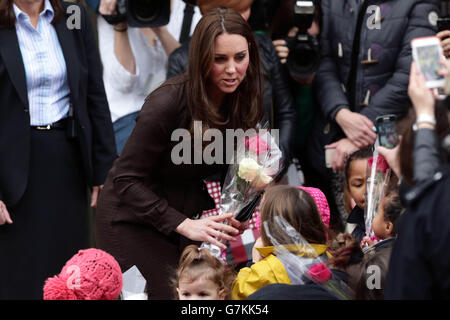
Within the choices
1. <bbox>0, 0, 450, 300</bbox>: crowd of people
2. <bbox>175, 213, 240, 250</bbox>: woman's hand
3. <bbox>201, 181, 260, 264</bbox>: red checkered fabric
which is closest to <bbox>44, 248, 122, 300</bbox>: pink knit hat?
<bbox>0, 0, 450, 300</bbox>: crowd of people

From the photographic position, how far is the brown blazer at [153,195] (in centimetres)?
292

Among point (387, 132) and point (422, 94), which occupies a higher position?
point (422, 94)

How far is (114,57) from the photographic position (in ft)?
13.8

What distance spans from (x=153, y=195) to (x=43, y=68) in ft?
3.20

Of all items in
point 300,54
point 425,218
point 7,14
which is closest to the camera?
point 425,218

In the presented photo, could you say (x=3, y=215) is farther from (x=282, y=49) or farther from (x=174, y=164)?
(x=282, y=49)

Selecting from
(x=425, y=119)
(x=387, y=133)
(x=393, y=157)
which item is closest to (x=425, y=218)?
(x=425, y=119)

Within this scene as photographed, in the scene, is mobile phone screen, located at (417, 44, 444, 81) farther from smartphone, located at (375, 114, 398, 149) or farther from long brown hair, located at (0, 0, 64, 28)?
long brown hair, located at (0, 0, 64, 28)

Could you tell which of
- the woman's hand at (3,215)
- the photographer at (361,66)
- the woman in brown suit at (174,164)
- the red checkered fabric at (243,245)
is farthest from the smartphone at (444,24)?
the woman's hand at (3,215)

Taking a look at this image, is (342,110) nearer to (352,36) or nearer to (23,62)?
(352,36)

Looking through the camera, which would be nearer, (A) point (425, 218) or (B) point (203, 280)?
(A) point (425, 218)

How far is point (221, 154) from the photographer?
3.07 meters

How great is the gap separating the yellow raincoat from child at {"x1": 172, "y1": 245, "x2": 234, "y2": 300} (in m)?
0.13
